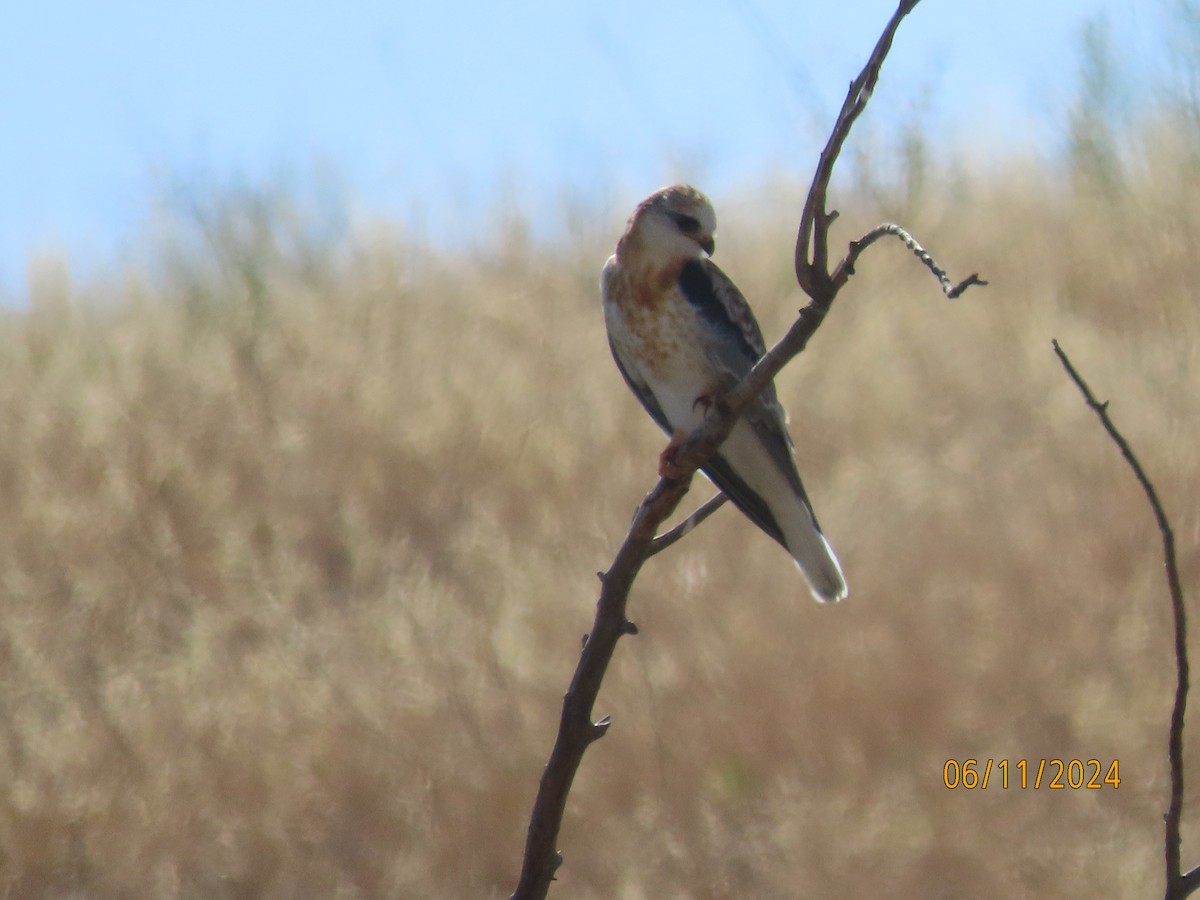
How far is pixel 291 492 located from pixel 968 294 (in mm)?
4336

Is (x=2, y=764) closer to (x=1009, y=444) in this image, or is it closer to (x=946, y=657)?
(x=946, y=657)

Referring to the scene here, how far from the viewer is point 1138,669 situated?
537 cm

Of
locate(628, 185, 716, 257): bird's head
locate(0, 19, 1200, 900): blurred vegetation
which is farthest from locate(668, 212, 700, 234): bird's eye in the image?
locate(0, 19, 1200, 900): blurred vegetation

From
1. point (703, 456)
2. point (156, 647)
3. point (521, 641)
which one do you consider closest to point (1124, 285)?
point (521, 641)

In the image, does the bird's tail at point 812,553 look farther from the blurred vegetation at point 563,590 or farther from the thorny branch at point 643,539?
the blurred vegetation at point 563,590

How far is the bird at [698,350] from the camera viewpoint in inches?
128

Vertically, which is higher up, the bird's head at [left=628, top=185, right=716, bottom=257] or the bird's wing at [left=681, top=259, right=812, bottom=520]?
the bird's head at [left=628, top=185, right=716, bottom=257]

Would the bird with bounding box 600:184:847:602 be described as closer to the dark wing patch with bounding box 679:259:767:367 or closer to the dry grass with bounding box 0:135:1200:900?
the dark wing patch with bounding box 679:259:767:367

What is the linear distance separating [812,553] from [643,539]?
1.68 metres

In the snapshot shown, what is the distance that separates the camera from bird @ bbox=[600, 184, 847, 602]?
3.25 m
